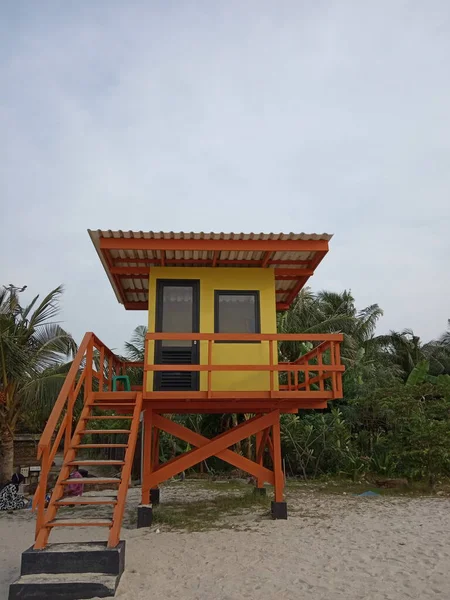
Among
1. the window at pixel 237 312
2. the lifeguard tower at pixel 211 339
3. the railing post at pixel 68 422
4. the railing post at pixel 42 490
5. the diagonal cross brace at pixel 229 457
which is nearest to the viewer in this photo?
the railing post at pixel 42 490

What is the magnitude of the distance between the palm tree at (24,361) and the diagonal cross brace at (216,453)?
17.1 feet

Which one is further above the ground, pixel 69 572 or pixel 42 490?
pixel 42 490

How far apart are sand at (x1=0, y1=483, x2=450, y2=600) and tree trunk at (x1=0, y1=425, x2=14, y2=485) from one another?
2.82 meters

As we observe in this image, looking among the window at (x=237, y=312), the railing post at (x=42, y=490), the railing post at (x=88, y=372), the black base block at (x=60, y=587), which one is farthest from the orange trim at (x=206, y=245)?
the black base block at (x=60, y=587)

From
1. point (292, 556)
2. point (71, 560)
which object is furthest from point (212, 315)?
point (71, 560)

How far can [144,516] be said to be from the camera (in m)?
9.05

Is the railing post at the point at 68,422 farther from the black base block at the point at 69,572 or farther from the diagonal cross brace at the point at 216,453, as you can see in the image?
the diagonal cross brace at the point at 216,453

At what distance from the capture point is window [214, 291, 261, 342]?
9664 millimetres

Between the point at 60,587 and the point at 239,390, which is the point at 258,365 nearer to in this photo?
the point at 239,390

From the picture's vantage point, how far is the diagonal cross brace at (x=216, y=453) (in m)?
9.29

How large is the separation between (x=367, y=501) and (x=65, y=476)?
7619 mm

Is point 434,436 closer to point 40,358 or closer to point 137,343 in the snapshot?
point 40,358

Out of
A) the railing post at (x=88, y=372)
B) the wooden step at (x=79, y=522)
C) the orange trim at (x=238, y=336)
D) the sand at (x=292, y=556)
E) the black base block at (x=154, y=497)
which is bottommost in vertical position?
the sand at (x=292, y=556)

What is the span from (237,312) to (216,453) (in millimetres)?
2620
